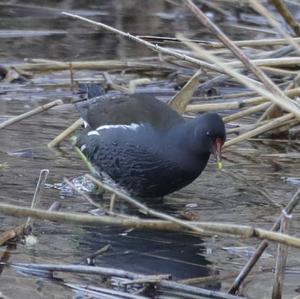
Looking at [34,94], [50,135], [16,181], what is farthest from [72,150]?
[34,94]

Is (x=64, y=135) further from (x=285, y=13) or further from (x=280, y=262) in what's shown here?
(x=280, y=262)

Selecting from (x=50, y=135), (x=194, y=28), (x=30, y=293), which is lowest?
(x=30, y=293)

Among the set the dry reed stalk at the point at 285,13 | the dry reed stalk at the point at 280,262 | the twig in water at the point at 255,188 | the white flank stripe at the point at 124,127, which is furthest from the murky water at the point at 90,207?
the dry reed stalk at the point at 285,13

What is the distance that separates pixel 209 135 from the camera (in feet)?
18.3

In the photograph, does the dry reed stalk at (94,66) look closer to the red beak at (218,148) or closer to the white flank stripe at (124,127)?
the white flank stripe at (124,127)

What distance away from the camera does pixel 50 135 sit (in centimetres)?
709

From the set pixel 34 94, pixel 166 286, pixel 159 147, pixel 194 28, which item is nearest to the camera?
pixel 166 286

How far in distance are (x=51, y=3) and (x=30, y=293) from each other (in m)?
7.83

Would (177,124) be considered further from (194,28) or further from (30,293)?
(194,28)

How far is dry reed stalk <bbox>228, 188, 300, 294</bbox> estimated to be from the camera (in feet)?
13.0

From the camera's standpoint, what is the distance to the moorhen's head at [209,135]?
18.2ft

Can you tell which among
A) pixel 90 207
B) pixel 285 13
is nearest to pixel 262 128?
pixel 285 13

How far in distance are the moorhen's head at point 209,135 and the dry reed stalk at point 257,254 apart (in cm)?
147

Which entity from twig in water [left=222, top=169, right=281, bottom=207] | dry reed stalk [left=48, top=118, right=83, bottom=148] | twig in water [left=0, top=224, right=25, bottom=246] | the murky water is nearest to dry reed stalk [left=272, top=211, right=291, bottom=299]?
the murky water
